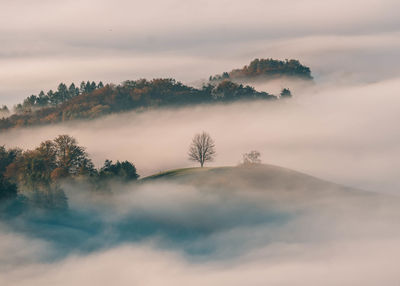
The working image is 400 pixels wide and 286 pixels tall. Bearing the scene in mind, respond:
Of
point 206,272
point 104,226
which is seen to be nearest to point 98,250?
point 104,226

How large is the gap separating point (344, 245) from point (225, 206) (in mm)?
29428

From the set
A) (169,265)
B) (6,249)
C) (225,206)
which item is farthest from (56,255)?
(225,206)

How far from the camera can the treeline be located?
180 meters

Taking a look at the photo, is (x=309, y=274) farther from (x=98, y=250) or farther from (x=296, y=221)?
(x=98, y=250)

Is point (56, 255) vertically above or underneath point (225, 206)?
underneath

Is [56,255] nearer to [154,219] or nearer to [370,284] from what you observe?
[154,219]

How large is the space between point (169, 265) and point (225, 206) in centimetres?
2964

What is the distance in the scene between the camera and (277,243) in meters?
184

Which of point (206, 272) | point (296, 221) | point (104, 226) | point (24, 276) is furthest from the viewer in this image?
point (296, 221)

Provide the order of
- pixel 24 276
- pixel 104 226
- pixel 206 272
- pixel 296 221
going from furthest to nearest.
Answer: pixel 296 221, pixel 104 226, pixel 206 272, pixel 24 276

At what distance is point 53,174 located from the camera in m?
188

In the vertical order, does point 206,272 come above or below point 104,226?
below

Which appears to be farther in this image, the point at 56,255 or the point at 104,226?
the point at 104,226

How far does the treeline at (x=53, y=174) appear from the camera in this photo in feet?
589
